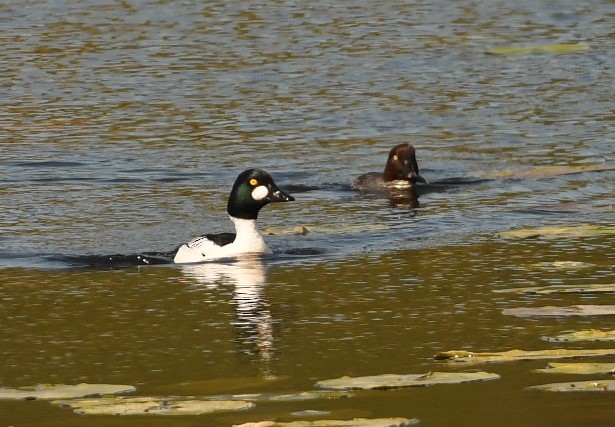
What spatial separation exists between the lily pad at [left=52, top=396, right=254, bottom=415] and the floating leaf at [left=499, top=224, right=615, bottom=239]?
6.47 m

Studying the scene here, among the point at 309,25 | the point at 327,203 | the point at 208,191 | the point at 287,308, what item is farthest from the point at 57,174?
the point at 309,25

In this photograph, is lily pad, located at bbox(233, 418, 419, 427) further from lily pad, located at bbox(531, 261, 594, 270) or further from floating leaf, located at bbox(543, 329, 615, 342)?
lily pad, located at bbox(531, 261, 594, 270)

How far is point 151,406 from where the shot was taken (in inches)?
367

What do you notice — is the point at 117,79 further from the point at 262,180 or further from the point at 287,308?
the point at 287,308

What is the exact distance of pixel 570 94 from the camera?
2508cm

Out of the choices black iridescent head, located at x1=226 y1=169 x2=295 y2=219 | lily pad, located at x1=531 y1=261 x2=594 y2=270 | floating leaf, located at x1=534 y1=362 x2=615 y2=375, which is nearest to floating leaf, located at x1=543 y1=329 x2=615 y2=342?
floating leaf, located at x1=534 y1=362 x2=615 y2=375

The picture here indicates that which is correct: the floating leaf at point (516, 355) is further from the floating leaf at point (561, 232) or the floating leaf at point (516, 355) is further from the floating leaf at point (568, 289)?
the floating leaf at point (561, 232)

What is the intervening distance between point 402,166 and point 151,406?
1103 centimetres

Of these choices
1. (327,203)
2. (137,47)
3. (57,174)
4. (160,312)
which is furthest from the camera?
(137,47)

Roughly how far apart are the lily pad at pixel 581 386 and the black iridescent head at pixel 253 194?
6.70 metres

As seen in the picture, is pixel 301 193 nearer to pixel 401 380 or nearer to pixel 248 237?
pixel 248 237

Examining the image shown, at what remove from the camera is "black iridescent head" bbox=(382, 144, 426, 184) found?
65.0 feet

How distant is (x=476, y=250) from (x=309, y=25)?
17111 millimetres

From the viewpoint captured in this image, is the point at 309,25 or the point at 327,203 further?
the point at 309,25
